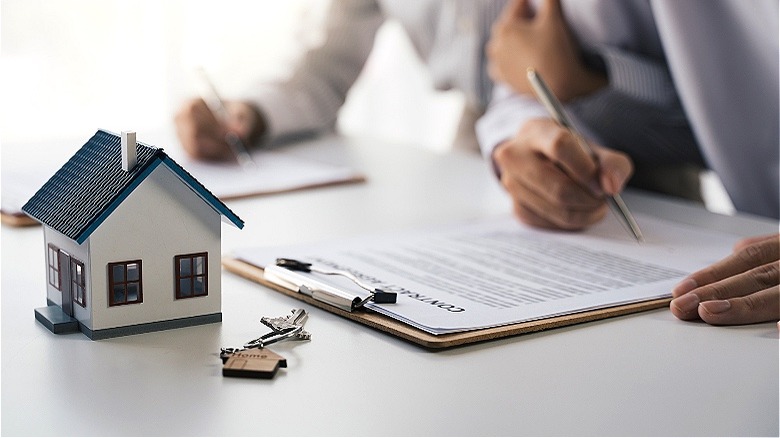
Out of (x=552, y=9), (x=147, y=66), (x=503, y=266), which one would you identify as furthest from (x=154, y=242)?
(x=147, y=66)

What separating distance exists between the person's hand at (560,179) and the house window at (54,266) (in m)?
0.53

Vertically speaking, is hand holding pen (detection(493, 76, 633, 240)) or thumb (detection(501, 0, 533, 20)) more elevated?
thumb (detection(501, 0, 533, 20))

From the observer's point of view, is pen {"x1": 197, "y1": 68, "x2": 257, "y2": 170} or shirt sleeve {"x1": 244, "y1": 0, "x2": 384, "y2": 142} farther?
shirt sleeve {"x1": 244, "y1": 0, "x2": 384, "y2": 142}

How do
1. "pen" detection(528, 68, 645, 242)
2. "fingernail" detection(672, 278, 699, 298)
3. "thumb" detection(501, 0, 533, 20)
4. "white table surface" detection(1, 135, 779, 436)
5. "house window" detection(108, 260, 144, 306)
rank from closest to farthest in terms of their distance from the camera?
"white table surface" detection(1, 135, 779, 436) → "house window" detection(108, 260, 144, 306) → "fingernail" detection(672, 278, 699, 298) → "pen" detection(528, 68, 645, 242) → "thumb" detection(501, 0, 533, 20)

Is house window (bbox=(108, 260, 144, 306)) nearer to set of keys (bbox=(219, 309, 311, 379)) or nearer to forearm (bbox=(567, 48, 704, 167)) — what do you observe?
set of keys (bbox=(219, 309, 311, 379))

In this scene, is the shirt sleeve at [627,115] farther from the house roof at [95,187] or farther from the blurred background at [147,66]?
the blurred background at [147,66]

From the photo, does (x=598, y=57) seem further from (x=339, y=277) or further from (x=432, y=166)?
(x=339, y=277)

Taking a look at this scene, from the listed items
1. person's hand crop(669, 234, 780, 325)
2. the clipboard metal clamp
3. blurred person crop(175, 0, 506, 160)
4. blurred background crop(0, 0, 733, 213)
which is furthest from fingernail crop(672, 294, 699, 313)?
blurred background crop(0, 0, 733, 213)

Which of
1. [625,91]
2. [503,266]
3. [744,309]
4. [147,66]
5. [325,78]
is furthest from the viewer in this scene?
[147,66]

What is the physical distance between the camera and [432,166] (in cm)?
140

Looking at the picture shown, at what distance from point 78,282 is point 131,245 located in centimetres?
5

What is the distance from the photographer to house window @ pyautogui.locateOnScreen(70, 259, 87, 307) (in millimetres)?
667

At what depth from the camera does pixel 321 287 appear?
30.2 inches

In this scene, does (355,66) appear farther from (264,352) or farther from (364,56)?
(264,352)
